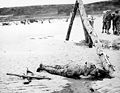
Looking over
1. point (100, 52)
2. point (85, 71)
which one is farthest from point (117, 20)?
point (85, 71)

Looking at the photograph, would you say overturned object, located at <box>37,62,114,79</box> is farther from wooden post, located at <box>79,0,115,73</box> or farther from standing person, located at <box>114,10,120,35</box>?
standing person, located at <box>114,10,120,35</box>

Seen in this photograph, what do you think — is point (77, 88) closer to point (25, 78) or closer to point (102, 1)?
point (25, 78)

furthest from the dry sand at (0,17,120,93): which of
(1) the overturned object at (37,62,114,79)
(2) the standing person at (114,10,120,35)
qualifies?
(2) the standing person at (114,10,120,35)

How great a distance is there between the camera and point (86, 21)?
8891mm

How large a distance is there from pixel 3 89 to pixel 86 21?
465 cm

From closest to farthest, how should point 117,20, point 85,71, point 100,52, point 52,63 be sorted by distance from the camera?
point 85,71 → point 100,52 → point 52,63 → point 117,20

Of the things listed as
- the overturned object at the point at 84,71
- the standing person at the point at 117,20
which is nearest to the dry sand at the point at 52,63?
the overturned object at the point at 84,71

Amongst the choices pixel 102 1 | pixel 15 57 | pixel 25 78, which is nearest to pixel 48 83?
pixel 25 78

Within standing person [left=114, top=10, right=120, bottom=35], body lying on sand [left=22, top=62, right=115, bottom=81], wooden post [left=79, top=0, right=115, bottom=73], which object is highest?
standing person [left=114, top=10, right=120, bottom=35]

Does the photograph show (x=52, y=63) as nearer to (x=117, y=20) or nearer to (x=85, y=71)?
(x=85, y=71)

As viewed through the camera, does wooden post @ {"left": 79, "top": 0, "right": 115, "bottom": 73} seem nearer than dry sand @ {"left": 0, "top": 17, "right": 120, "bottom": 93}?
No

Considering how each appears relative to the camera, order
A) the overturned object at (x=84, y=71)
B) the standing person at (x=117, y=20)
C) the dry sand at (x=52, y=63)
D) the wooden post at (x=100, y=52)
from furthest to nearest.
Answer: the standing person at (x=117, y=20) < the wooden post at (x=100, y=52) < the overturned object at (x=84, y=71) < the dry sand at (x=52, y=63)

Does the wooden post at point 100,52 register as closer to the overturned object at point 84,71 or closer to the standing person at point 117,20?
the overturned object at point 84,71

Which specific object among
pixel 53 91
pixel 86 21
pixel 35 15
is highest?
pixel 35 15
